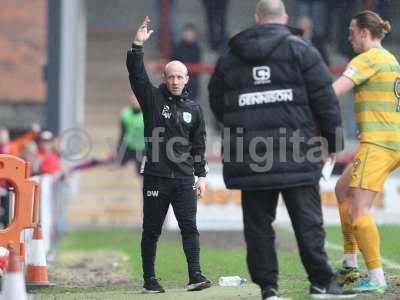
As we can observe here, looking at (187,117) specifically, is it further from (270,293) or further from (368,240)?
(270,293)

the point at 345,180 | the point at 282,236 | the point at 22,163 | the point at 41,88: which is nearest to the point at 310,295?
the point at 345,180

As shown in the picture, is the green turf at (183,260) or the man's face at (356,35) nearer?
the man's face at (356,35)

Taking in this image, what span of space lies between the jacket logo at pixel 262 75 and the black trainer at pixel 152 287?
2.43 m

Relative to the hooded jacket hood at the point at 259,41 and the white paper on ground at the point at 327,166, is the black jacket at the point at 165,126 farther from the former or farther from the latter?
the hooded jacket hood at the point at 259,41

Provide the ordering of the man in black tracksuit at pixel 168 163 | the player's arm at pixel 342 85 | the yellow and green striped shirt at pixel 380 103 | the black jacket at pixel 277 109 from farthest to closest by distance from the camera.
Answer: the man in black tracksuit at pixel 168 163
the yellow and green striped shirt at pixel 380 103
the player's arm at pixel 342 85
the black jacket at pixel 277 109

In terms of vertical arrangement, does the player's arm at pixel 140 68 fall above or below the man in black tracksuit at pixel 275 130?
above

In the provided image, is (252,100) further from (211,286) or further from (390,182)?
(390,182)

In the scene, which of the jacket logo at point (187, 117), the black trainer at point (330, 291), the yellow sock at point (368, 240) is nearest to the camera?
the black trainer at point (330, 291)

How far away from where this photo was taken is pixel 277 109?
7723 millimetres

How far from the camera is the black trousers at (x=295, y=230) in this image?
7.75 metres

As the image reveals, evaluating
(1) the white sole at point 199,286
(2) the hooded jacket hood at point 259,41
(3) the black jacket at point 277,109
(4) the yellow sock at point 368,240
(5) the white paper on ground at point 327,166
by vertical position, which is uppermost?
(2) the hooded jacket hood at point 259,41

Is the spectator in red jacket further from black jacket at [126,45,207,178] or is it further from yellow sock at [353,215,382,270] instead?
yellow sock at [353,215,382,270]

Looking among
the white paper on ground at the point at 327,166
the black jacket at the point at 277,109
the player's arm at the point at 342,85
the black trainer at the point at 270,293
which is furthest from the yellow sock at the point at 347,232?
the black trainer at the point at 270,293

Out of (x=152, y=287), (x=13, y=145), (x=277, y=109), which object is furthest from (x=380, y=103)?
(x=13, y=145)
